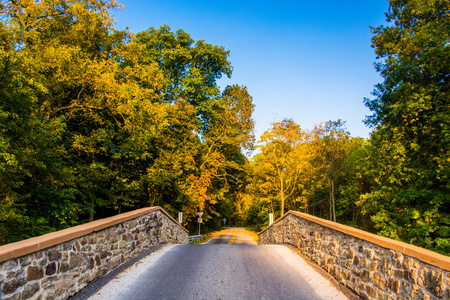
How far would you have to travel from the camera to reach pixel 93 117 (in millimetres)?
12609

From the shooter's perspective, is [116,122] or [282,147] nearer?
[116,122]

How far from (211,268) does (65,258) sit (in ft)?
9.45

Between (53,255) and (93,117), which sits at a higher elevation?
(93,117)

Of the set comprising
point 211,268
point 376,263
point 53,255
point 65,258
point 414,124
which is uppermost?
point 414,124

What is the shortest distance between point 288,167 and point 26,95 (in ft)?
59.8

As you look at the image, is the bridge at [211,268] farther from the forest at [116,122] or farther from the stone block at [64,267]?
the forest at [116,122]

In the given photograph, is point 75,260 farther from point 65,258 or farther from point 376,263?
point 376,263

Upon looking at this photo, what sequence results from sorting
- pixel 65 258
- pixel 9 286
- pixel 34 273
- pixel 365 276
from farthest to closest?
pixel 365 276
pixel 65 258
pixel 34 273
pixel 9 286

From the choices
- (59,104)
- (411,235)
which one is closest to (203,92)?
(59,104)

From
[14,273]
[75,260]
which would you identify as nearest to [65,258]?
[75,260]

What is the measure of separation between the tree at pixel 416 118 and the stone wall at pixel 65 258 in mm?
10797

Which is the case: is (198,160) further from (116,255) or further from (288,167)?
(116,255)

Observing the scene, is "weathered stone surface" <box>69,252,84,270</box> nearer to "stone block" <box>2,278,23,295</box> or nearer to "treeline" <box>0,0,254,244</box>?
"stone block" <box>2,278,23,295</box>

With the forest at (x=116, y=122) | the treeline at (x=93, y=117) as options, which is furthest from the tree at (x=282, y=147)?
the forest at (x=116, y=122)
